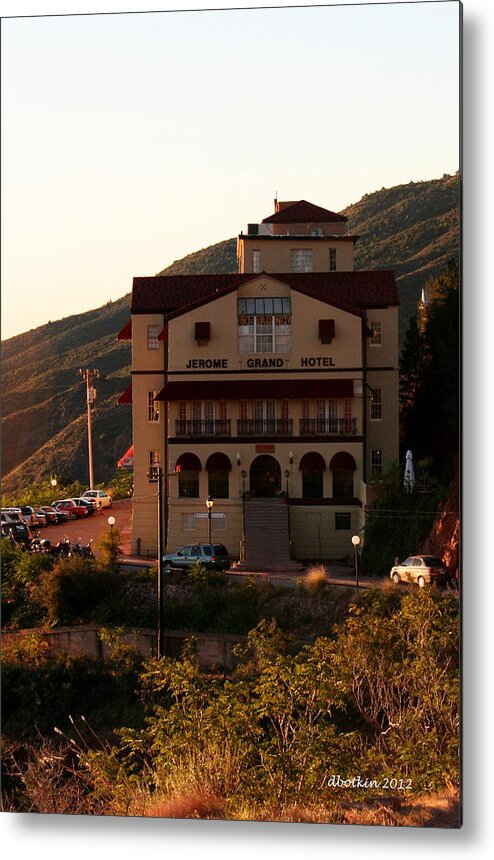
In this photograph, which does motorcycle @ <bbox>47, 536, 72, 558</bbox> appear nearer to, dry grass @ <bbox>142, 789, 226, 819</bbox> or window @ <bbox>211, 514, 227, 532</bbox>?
window @ <bbox>211, 514, 227, 532</bbox>

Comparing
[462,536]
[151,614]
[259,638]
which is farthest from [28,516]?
[462,536]

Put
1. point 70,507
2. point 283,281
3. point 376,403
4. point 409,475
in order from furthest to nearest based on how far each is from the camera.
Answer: point 283,281
point 70,507
point 376,403
point 409,475

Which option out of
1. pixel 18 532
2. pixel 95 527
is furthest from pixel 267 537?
pixel 18 532

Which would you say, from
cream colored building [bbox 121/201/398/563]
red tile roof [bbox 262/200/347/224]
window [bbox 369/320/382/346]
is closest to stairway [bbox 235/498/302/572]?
cream colored building [bbox 121/201/398/563]

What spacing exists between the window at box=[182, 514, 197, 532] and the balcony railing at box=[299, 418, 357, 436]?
143cm

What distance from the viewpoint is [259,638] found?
1409cm

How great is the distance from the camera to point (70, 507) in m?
15.0

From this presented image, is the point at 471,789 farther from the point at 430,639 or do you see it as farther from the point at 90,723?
the point at 90,723

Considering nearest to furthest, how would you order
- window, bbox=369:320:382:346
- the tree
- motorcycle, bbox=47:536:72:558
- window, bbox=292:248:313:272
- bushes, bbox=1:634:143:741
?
the tree
bushes, bbox=1:634:143:741
window, bbox=369:320:382:346
motorcycle, bbox=47:536:72:558
window, bbox=292:248:313:272

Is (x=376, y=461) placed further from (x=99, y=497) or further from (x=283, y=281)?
(x=99, y=497)

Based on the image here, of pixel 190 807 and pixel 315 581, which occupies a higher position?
pixel 315 581

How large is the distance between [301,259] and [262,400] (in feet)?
8.21

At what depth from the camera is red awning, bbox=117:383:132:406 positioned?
14.5 metres

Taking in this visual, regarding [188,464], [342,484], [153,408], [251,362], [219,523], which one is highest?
[251,362]
